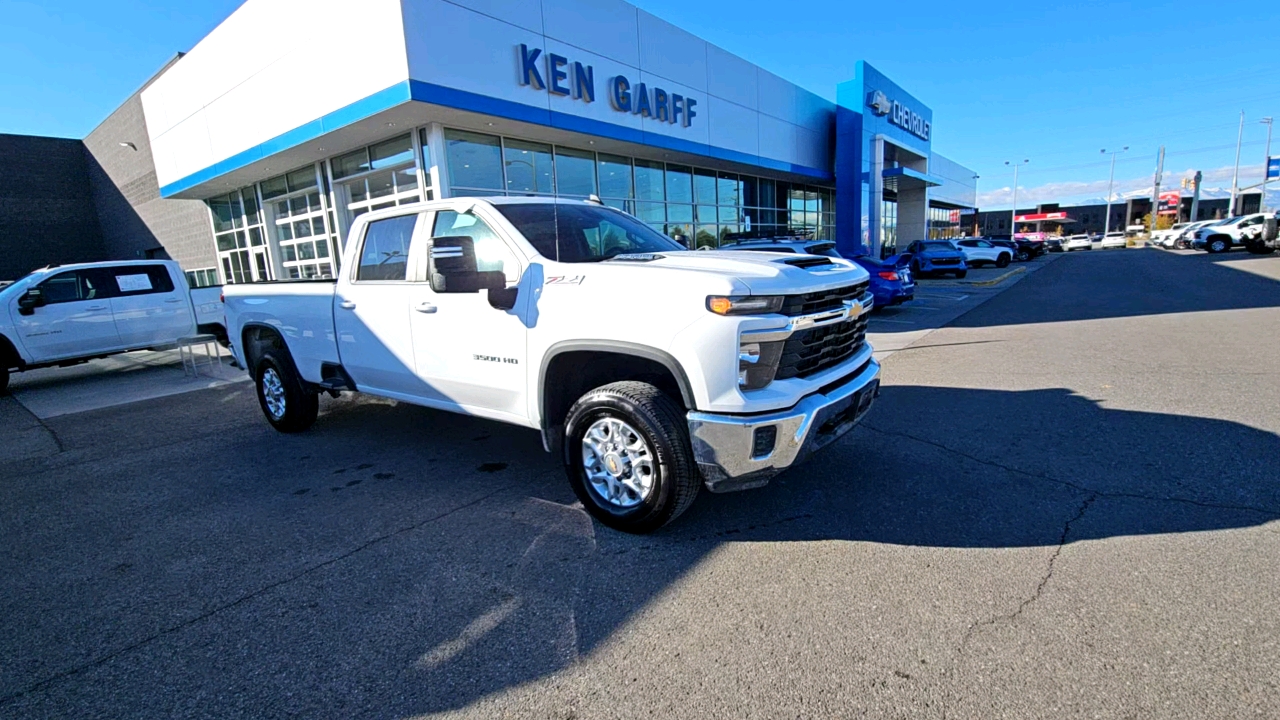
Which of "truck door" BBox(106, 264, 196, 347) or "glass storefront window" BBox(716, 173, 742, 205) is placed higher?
"glass storefront window" BBox(716, 173, 742, 205)

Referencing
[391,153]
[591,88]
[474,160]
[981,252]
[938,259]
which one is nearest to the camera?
[474,160]

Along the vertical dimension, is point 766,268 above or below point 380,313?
above

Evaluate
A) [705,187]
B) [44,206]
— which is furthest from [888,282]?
[44,206]

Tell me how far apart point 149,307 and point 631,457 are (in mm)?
11403

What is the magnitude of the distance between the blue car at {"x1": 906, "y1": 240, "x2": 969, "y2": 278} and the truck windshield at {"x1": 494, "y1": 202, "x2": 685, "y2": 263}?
915 inches

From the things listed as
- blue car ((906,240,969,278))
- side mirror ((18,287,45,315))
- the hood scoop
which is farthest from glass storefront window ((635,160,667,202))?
the hood scoop

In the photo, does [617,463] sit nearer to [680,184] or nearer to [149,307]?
[149,307]

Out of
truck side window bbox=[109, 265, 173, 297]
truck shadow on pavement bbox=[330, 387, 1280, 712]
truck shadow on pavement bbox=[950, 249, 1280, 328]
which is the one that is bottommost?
truck shadow on pavement bbox=[950, 249, 1280, 328]

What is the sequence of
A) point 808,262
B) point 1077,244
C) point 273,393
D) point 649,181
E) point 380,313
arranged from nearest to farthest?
point 808,262, point 380,313, point 273,393, point 649,181, point 1077,244

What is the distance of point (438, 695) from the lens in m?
2.35

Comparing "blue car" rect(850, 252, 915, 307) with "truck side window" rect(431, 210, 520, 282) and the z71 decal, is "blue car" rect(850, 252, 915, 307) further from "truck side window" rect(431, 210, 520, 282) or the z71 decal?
the z71 decal

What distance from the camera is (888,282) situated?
13773 millimetres

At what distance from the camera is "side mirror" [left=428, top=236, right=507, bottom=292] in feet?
11.6

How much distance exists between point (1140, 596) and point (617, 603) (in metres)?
2.41
